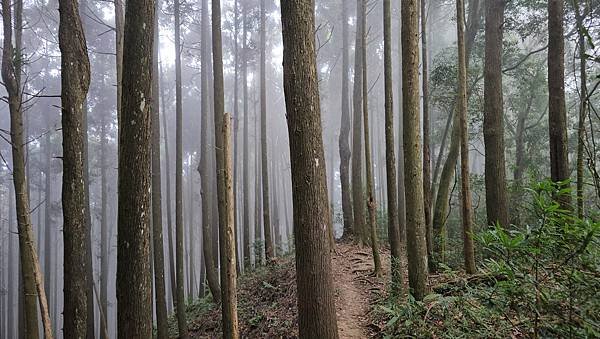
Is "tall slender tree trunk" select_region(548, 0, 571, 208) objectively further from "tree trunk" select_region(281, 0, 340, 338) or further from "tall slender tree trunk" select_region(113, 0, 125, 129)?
"tall slender tree trunk" select_region(113, 0, 125, 129)

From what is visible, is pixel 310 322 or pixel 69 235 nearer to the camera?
pixel 310 322

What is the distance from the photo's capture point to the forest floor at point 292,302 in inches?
261

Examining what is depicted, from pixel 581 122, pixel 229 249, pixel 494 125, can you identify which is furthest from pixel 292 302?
pixel 581 122

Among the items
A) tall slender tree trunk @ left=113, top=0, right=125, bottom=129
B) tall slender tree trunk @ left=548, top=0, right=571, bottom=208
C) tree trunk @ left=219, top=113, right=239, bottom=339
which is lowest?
tree trunk @ left=219, top=113, right=239, bottom=339

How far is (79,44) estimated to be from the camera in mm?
5727

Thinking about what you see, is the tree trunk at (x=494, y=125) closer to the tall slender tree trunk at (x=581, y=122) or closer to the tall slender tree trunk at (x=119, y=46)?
the tall slender tree trunk at (x=581, y=122)

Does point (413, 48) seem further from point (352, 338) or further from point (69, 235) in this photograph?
point (69, 235)

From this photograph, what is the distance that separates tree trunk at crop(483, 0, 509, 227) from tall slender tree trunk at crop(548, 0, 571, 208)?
44.8 inches

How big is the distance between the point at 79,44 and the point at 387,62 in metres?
5.25

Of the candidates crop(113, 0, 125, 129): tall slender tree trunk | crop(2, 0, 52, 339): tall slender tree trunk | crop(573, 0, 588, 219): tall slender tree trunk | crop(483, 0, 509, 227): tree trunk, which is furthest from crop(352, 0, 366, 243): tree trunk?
crop(2, 0, 52, 339): tall slender tree trunk

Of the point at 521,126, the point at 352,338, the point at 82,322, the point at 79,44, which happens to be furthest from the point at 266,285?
the point at 521,126

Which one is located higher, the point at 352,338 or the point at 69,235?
the point at 69,235

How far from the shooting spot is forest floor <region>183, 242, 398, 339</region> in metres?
6.62

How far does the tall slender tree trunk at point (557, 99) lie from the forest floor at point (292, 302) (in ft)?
11.3
